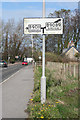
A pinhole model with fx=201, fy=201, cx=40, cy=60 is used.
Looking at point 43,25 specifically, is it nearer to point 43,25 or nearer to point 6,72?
point 43,25

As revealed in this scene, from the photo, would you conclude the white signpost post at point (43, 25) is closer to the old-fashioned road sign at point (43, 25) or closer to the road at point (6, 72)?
the old-fashioned road sign at point (43, 25)

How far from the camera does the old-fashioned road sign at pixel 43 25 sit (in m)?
6.66

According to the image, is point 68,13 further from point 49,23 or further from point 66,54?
point 49,23

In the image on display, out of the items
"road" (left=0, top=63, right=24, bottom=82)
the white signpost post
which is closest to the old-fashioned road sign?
the white signpost post

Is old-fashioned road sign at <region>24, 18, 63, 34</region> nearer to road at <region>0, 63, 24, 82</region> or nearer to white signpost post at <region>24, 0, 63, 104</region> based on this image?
white signpost post at <region>24, 0, 63, 104</region>

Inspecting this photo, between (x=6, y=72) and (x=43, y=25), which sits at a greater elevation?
(x=43, y=25)

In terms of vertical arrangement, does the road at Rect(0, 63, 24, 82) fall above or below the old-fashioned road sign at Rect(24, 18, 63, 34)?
below

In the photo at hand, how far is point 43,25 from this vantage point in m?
6.68

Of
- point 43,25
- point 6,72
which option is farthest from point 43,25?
point 6,72

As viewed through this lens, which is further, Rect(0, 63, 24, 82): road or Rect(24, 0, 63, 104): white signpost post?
Rect(0, 63, 24, 82): road

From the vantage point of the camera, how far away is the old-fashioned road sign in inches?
262

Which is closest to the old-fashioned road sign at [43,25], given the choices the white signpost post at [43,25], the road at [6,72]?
the white signpost post at [43,25]

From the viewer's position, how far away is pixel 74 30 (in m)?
18.1

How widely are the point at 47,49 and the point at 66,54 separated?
1243 centimetres
